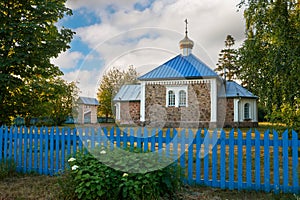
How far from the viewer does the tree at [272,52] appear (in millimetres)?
6949

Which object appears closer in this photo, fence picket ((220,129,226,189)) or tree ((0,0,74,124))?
fence picket ((220,129,226,189))

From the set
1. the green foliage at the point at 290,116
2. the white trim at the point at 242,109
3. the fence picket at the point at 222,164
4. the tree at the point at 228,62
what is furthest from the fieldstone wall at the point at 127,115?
the tree at the point at 228,62

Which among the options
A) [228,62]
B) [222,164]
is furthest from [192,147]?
[228,62]

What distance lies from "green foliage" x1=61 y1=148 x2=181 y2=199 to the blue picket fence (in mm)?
463

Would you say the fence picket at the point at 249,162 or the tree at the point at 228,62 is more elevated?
the tree at the point at 228,62

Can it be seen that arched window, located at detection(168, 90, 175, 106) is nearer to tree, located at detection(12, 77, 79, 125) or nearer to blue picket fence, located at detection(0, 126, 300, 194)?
tree, located at detection(12, 77, 79, 125)

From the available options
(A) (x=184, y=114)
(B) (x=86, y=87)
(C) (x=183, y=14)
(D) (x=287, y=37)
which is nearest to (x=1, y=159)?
(B) (x=86, y=87)

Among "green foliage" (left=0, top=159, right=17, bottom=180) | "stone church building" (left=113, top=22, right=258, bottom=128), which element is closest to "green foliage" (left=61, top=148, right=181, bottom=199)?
"green foliage" (left=0, top=159, right=17, bottom=180)

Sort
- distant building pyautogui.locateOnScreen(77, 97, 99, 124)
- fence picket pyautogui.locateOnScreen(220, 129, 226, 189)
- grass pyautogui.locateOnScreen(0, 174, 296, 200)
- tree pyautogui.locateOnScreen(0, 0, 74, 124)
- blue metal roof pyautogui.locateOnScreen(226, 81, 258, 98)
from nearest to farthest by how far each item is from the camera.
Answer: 1. grass pyautogui.locateOnScreen(0, 174, 296, 200)
2. fence picket pyautogui.locateOnScreen(220, 129, 226, 189)
3. distant building pyautogui.locateOnScreen(77, 97, 99, 124)
4. tree pyautogui.locateOnScreen(0, 0, 74, 124)
5. blue metal roof pyautogui.locateOnScreen(226, 81, 258, 98)

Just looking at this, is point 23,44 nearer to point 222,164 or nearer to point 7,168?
point 7,168

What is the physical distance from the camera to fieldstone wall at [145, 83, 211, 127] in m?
16.0

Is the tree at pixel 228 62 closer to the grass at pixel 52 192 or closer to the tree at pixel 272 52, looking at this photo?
the tree at pixel 272 52

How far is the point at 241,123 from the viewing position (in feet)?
62.0

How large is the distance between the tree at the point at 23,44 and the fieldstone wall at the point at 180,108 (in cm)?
1014
